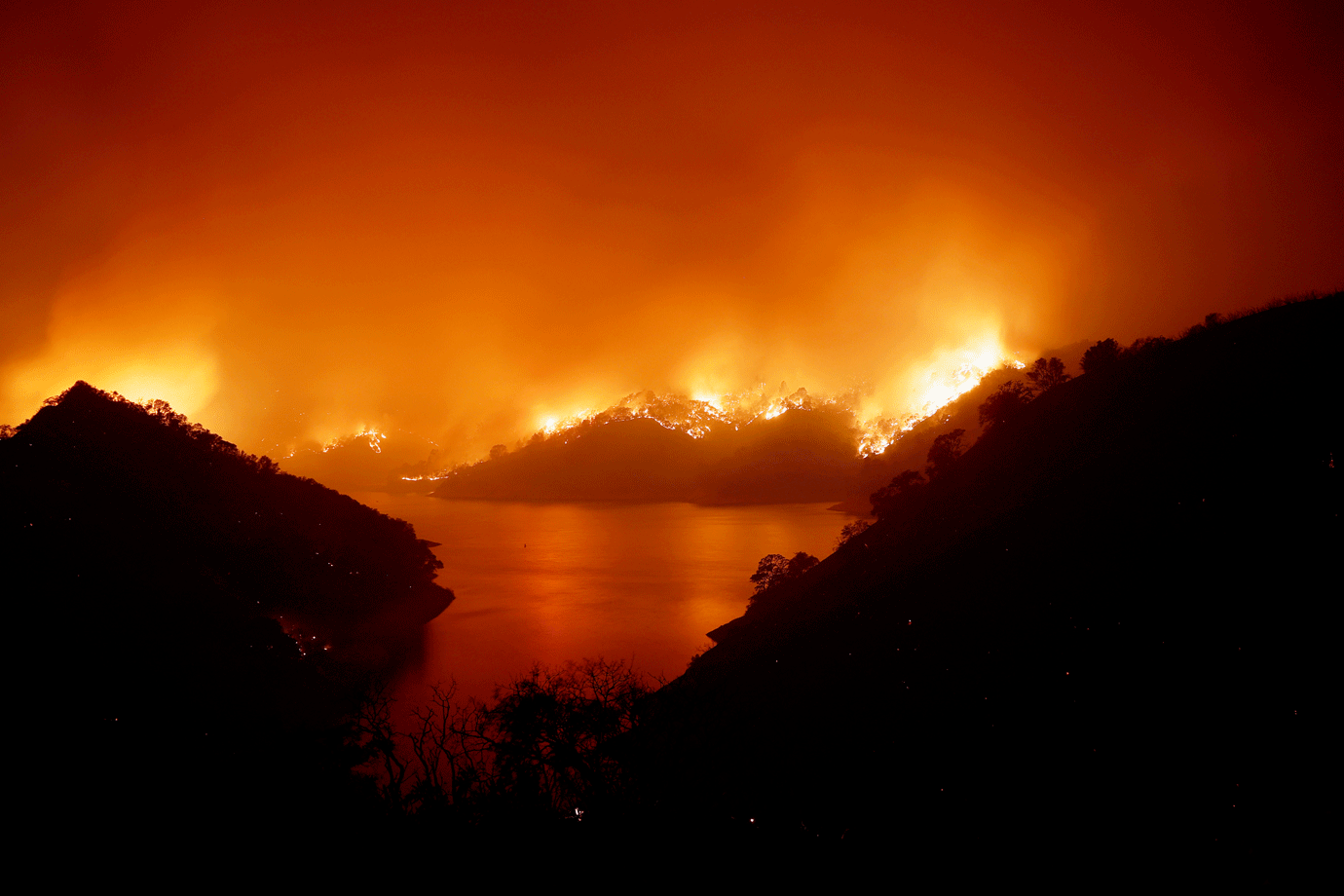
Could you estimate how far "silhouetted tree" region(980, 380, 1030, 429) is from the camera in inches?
1576

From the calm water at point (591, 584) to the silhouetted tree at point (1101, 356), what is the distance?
30449 mm

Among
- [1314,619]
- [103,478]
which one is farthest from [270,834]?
[103,478]

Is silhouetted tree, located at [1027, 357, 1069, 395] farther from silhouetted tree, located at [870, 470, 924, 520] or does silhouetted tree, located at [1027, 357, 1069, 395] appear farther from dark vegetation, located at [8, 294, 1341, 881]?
silhouetted tree, located at [870, 470, 924, 520]

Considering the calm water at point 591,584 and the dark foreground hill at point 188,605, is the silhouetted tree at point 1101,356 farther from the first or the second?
the dark foreground hill at point 188,605

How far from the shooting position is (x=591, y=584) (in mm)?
73188

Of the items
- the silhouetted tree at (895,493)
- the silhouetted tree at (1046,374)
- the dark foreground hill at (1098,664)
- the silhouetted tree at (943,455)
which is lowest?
the dark foreground hill at (1098,664)

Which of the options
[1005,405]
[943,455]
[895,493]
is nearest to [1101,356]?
[1005,405]

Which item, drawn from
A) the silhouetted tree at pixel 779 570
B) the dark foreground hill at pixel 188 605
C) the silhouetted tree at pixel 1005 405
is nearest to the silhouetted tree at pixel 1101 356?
the silhouetted tree at pixel 1005 405

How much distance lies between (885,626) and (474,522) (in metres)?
132

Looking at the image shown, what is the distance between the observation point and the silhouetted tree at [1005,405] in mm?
40031

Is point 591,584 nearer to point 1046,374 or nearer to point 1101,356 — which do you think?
point 1046,374

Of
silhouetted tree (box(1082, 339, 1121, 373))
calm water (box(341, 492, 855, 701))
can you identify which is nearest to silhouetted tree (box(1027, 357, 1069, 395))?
silhouetted tree (box(1082, 339, 1121, 373))

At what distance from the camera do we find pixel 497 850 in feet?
40.9

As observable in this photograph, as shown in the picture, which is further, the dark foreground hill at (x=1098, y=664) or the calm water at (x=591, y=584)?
the calm water at (x=591, y=584)
